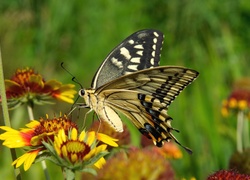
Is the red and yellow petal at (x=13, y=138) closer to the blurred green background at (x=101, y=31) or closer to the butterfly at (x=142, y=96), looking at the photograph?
the butterfly at (x=142, y=96)

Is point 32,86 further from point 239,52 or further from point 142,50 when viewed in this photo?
point 239,52

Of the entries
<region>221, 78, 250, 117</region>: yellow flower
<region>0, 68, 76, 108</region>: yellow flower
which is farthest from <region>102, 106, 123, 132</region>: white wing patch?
<region>221, 78, 250, 117</region>: yellow flower

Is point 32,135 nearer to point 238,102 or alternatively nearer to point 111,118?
point 111,118

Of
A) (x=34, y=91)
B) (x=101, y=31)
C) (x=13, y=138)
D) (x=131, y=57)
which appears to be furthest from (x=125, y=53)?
(x=101, y=31)

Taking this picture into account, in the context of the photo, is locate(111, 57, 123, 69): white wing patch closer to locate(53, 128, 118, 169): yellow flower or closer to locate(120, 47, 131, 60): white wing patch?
locate(120, 47, 131, 60): white wing patch

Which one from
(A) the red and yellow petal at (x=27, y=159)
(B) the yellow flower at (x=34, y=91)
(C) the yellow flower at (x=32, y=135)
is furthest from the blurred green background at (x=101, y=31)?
(A) the red and yellow petal at (x=27, y=159)

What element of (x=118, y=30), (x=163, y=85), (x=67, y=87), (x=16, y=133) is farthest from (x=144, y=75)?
(x=118, y=30)
